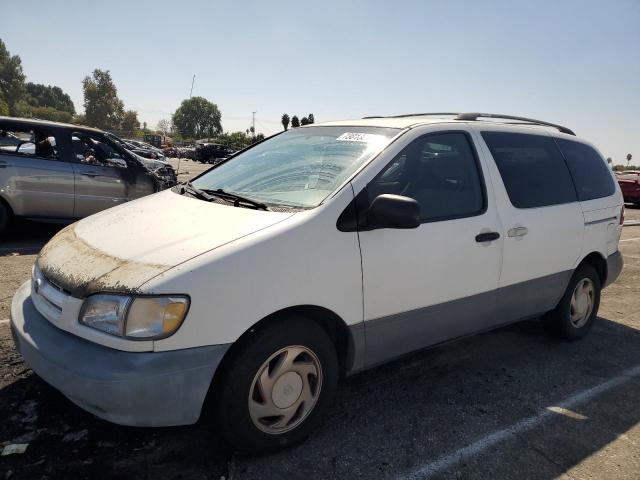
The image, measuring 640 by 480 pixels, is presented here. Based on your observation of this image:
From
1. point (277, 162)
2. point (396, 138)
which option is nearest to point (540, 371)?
point (396, 138)

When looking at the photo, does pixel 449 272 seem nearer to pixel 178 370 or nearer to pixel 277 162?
pixel 277 162

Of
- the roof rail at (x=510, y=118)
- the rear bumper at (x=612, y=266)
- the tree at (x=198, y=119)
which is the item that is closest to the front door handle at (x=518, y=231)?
the roof rail at (x=510, y=118)

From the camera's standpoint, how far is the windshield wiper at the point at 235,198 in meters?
2.75

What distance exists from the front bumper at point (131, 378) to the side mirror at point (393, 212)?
101 cm

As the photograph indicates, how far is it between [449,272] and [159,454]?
6.22 ft

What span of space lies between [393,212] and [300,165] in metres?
0.84

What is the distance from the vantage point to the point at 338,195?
262cm

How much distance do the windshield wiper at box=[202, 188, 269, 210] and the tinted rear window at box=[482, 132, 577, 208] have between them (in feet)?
5.65

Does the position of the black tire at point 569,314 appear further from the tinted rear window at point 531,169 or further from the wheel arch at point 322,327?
the wheel arch at point 322,327

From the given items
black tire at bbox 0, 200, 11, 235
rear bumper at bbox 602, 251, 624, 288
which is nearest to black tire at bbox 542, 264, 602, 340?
rear bumper at bbox 602, 251, 624, 288

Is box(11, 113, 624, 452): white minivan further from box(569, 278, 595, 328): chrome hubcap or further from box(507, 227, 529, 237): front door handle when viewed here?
box(569, 278, 595, 328): chrome hubcap

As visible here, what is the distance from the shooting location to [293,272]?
2.38m

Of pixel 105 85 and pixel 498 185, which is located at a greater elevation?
pixel 105 85

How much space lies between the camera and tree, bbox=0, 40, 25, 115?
266 feet
